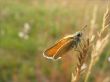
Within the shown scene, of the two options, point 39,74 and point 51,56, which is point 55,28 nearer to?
point 39,74

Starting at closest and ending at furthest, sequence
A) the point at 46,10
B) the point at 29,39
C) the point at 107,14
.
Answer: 1. the point at 107,14
2. the point at 29,39
3. the point at 46,10

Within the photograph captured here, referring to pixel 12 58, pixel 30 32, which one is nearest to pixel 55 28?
pixel 30 32

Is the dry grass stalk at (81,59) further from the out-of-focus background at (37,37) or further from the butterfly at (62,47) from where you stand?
the out-of-focus background at (37,37)

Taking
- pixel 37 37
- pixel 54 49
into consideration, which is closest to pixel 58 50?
pixel 54 49

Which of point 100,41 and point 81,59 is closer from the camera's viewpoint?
point 81,59

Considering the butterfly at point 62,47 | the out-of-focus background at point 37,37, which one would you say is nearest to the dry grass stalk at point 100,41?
the butterfly at point 62,47

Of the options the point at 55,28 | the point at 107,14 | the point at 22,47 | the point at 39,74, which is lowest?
the point at 107,14

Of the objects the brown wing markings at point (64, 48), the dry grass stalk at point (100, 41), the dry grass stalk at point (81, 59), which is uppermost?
the dry grass stalk at point (100, 41)

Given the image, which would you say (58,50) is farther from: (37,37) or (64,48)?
(37,37)
